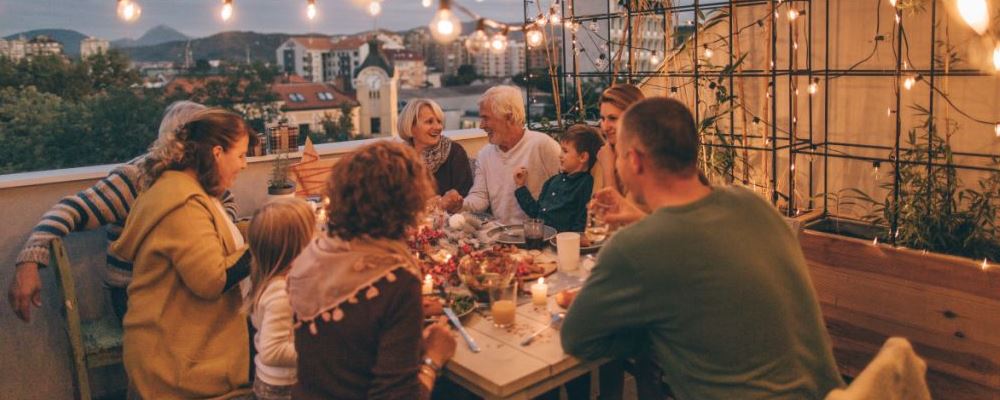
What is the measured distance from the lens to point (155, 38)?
21.7 m

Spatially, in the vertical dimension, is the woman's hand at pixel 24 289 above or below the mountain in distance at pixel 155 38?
below

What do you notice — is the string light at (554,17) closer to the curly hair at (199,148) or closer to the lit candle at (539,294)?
the curly hair at (199,148)

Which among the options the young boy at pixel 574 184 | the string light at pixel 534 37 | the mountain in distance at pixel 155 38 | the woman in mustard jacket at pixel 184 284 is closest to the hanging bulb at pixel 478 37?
the young boy at pixel 574 184

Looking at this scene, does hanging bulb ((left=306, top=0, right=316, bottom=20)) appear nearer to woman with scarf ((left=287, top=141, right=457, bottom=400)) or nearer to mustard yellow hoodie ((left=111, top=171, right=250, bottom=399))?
mustard yellow hoodie ((left=111, top=171, right=250, bottom=399))

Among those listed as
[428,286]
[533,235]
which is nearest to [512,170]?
[533,235]

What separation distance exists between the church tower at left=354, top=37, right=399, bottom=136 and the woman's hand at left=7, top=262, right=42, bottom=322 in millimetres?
46732

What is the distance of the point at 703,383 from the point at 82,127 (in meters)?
18.9

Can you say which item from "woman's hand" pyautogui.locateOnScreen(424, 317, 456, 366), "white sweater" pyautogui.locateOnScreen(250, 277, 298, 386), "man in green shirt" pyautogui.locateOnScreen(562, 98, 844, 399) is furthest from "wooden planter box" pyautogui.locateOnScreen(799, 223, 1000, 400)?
"white sweater" pyautogui.locateOnScreen(250, 277, 298, 386)

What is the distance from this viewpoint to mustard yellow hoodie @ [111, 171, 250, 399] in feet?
7.06

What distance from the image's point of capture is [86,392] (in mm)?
2553

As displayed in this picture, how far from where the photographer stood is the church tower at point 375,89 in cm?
5022

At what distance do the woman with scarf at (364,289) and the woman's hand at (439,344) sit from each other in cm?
12

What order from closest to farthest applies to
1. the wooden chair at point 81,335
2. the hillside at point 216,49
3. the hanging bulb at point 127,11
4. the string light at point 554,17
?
1. the wooden chair at point 81,335
2. the hanging bulb at point 127,11
3. the string light at point 554,17
4. the hillside at point 216,49

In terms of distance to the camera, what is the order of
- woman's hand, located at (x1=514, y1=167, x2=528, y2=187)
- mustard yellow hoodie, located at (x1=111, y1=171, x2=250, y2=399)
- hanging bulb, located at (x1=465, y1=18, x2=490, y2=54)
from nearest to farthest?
mustard yellow hoodie, located at (x1=111, y1=171, x2=250, y2=399) < hanging bulb, located at (x1=465, y1=18, x2=490, y2=54) < woman's hand, located at (x1=514, y1=167, x2=528, y2=187)
